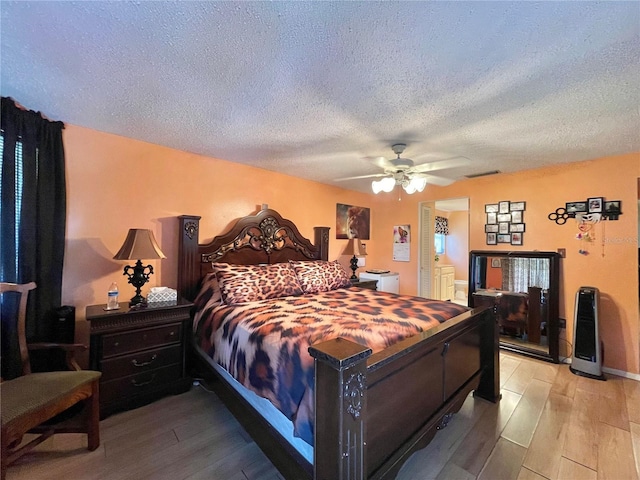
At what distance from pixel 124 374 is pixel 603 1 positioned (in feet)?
11.7

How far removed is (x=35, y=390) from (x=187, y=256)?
150 centimetres

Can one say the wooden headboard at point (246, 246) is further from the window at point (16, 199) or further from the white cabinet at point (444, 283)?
the white cabinet at point (444, 283)

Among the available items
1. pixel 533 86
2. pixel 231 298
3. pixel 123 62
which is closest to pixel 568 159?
pixel 533 86

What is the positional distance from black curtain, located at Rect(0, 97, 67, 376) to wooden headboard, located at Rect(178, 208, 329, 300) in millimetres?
950

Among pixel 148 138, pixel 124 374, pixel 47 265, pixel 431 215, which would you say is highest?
pixel 148 138

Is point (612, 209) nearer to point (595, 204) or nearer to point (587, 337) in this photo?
point (595, 204)

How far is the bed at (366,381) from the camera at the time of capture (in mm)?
1140

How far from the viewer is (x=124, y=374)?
2172mm

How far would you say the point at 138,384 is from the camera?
2.24 metres

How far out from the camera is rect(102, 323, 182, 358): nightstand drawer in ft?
6.93

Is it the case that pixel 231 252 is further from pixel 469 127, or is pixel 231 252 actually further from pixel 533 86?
pixel 533 86

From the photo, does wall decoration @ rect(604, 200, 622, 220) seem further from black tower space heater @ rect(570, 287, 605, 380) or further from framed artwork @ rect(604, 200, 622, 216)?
black tower space heater @ rect(570, 287, 605, 380)

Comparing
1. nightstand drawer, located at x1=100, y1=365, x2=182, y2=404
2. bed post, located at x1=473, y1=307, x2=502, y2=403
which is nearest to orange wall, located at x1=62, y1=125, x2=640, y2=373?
nightstand drawer, located at x1=100, y1=365, x2=182, y2=404

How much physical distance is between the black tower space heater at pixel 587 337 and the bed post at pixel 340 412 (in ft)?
10.1
